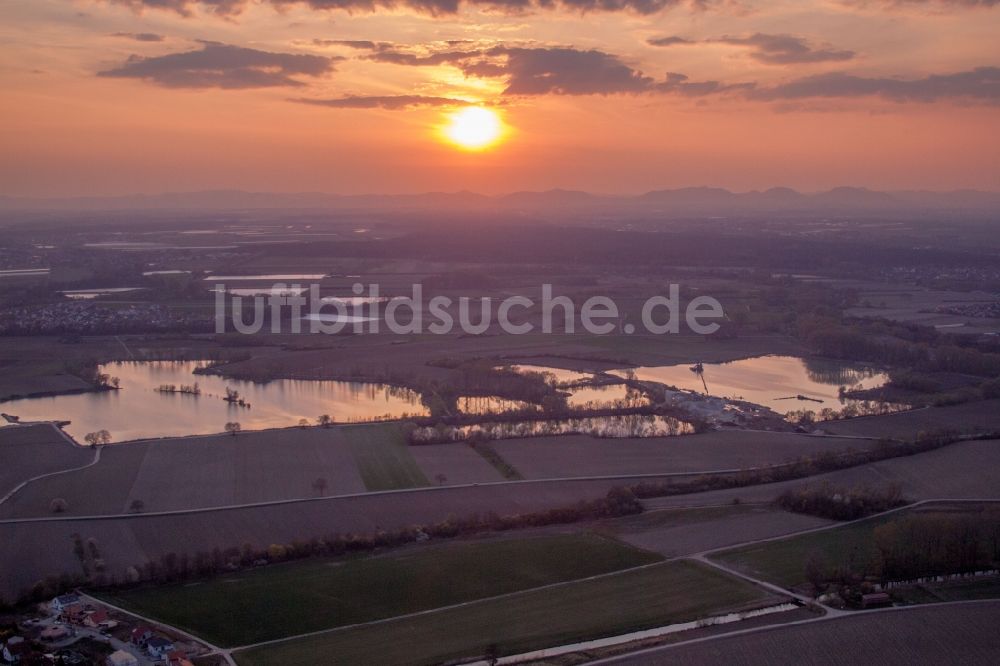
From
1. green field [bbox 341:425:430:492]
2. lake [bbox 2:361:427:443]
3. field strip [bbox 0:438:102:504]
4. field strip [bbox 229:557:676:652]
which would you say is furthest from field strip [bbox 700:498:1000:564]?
field strip [bbox 0:438:102:504]

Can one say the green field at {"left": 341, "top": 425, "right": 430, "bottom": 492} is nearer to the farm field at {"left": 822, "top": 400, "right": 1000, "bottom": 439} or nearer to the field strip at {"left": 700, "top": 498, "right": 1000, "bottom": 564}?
the field strip at {"left": 700, "top": 498, "right": 1000, "bottom": 564}

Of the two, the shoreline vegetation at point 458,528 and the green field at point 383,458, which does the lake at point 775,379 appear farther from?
the green field at point 383,458

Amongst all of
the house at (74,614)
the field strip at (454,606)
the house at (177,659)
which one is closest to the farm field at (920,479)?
the field strip at (454,606)

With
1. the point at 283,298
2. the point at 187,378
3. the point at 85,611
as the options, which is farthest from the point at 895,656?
the point at 283,298

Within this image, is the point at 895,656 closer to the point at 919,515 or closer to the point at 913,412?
the point at 919,515

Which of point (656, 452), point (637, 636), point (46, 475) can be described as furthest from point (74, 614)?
point (656, 452)

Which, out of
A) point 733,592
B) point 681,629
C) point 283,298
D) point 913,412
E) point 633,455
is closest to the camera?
point 681,629

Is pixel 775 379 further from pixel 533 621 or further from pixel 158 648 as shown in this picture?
pixel 158 648
